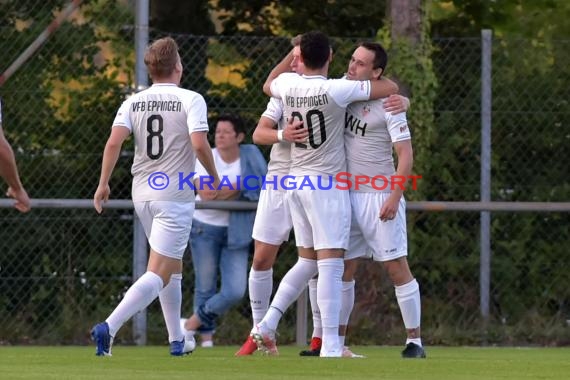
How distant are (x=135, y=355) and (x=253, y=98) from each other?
3.34 m

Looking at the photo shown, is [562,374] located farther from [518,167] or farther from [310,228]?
[518,167]

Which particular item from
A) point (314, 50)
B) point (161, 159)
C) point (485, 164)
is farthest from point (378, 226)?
point (485, 164)

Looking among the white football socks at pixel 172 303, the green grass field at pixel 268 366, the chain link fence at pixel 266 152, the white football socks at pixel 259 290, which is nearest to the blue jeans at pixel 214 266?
the chain link fence at pixel 266 152

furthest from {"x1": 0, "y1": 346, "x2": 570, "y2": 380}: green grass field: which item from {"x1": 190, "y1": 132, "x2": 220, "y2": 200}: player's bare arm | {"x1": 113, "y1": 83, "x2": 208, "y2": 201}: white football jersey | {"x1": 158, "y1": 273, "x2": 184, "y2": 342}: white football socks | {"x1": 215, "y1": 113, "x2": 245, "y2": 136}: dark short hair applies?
{"x1": 215, "y1": 113, "x2": 245, "y2": 136}: dark short hair

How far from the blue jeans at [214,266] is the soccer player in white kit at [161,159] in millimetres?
2566

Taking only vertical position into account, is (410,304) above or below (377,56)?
below

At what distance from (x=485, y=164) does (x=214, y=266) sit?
2449 millimetres

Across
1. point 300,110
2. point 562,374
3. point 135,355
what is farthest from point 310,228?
point 562,374

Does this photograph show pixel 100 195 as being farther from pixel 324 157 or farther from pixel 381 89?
pixel 381 89

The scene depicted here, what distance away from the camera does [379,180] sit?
10430 mm

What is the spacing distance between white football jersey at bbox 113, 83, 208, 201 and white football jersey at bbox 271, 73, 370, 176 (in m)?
0.60

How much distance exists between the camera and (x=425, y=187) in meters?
13.7

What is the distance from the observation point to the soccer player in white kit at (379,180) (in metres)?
10.3

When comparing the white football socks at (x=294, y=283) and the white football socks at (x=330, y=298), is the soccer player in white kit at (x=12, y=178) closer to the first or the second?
the white football socks at (x=330, y=298)
